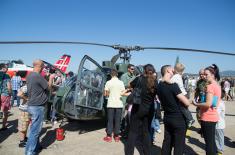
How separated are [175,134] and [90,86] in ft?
9.21

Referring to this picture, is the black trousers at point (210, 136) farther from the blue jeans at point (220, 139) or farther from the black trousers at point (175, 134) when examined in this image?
the blue jeans at point (220, 139)

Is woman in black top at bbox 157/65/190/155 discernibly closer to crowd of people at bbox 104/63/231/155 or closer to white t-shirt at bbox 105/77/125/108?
crowd of people at bbox 104/63/231/155

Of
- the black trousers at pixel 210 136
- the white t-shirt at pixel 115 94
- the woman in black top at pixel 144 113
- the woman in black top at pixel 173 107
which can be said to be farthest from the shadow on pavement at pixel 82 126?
the black trousers at pixel 210 136

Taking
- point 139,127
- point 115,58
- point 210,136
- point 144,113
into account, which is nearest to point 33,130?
point 139,127

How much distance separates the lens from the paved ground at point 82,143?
487 centimetres

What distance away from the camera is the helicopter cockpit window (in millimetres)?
5477

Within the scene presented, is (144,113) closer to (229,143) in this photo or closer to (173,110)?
(173,110)

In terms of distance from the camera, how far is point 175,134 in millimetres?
3520

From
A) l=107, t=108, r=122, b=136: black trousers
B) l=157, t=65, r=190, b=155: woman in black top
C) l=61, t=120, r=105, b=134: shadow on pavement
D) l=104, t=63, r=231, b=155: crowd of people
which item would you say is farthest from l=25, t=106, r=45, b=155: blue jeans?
l=157, t=65, r=190, b=155: woman in black top

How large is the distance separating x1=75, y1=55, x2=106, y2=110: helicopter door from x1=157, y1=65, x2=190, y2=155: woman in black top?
2410mm

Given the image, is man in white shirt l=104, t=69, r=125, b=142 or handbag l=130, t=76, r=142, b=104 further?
man in white shirt l=104, t=69, r=125, b=142

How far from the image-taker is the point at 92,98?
19.1 ft

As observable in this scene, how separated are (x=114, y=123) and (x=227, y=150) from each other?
2799 mm

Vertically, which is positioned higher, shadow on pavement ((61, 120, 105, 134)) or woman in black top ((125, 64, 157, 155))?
woman in black top ((125, 64, 157, 155))
